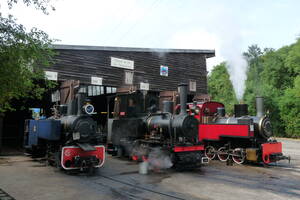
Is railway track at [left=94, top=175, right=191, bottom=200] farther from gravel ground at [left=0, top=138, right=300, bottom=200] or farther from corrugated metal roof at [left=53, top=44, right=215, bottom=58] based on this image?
corrugated metal roof at [left=53, top=44, right=215, bottom=58]

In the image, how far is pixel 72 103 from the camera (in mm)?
8031

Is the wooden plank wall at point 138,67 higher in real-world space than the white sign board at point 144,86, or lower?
higher

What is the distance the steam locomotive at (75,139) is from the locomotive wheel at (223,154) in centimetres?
451

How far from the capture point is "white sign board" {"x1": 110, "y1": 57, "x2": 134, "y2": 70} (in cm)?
1367

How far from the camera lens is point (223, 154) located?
31.8ft

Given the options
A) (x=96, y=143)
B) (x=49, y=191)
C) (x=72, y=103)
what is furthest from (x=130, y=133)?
(x=49, y=191)

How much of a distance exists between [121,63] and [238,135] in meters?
7.55

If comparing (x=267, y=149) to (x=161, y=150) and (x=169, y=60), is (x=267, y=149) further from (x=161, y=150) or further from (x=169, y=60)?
(x=169, y=60)

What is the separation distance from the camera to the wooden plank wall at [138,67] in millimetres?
12312

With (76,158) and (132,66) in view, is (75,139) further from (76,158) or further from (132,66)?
(132,66)

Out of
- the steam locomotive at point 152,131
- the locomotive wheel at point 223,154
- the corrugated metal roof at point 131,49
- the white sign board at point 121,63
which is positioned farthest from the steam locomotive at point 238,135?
the corrugated metal roof at point 131,49

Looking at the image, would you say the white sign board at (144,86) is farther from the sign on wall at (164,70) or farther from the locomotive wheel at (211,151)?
the locomotive wheel at (211,151)

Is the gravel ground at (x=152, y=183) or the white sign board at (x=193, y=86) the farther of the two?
the white sign board at (x=193, y=86)

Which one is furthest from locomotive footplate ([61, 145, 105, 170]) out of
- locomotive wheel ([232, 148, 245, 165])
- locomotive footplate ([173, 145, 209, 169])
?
locomotive wheel ([232, 148, 245, 165])
